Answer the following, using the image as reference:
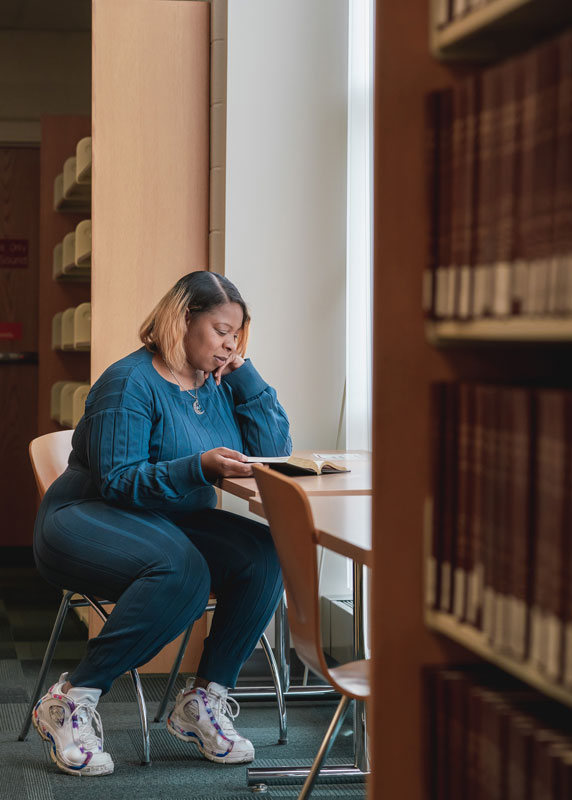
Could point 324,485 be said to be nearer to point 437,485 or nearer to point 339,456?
point 339,456

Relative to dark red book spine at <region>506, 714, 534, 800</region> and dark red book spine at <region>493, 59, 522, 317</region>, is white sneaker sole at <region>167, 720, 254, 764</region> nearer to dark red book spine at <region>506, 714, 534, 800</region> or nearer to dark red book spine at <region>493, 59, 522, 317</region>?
dark red book spine at <region>506, 714, 534, 800</region>

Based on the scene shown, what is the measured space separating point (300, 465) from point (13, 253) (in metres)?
3.71

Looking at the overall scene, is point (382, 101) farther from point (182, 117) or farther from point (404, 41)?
point (182, 117)

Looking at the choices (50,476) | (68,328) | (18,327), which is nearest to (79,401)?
(68,328)

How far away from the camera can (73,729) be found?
98.5 inches

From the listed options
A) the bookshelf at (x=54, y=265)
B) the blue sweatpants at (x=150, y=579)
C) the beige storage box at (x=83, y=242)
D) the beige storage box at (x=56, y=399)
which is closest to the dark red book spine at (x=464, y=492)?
the blue sweatpants at (x=150, y=579)

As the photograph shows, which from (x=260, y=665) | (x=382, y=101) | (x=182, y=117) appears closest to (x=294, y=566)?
(x=382, y=101)

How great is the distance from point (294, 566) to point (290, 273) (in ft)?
6.10

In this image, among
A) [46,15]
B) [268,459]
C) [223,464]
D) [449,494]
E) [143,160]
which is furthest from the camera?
[46,15]

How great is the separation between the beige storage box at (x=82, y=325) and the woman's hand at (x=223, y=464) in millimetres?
1536

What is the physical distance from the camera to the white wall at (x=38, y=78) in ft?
19.4

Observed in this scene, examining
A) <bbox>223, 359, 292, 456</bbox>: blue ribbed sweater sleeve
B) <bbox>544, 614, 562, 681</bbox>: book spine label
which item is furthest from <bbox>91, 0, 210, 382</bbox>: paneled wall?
<bbox>544, 614, 562, 681</bbox>: book spine label

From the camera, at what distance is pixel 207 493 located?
2803mm

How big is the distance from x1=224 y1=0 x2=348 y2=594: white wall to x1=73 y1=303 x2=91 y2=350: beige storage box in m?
0.71
